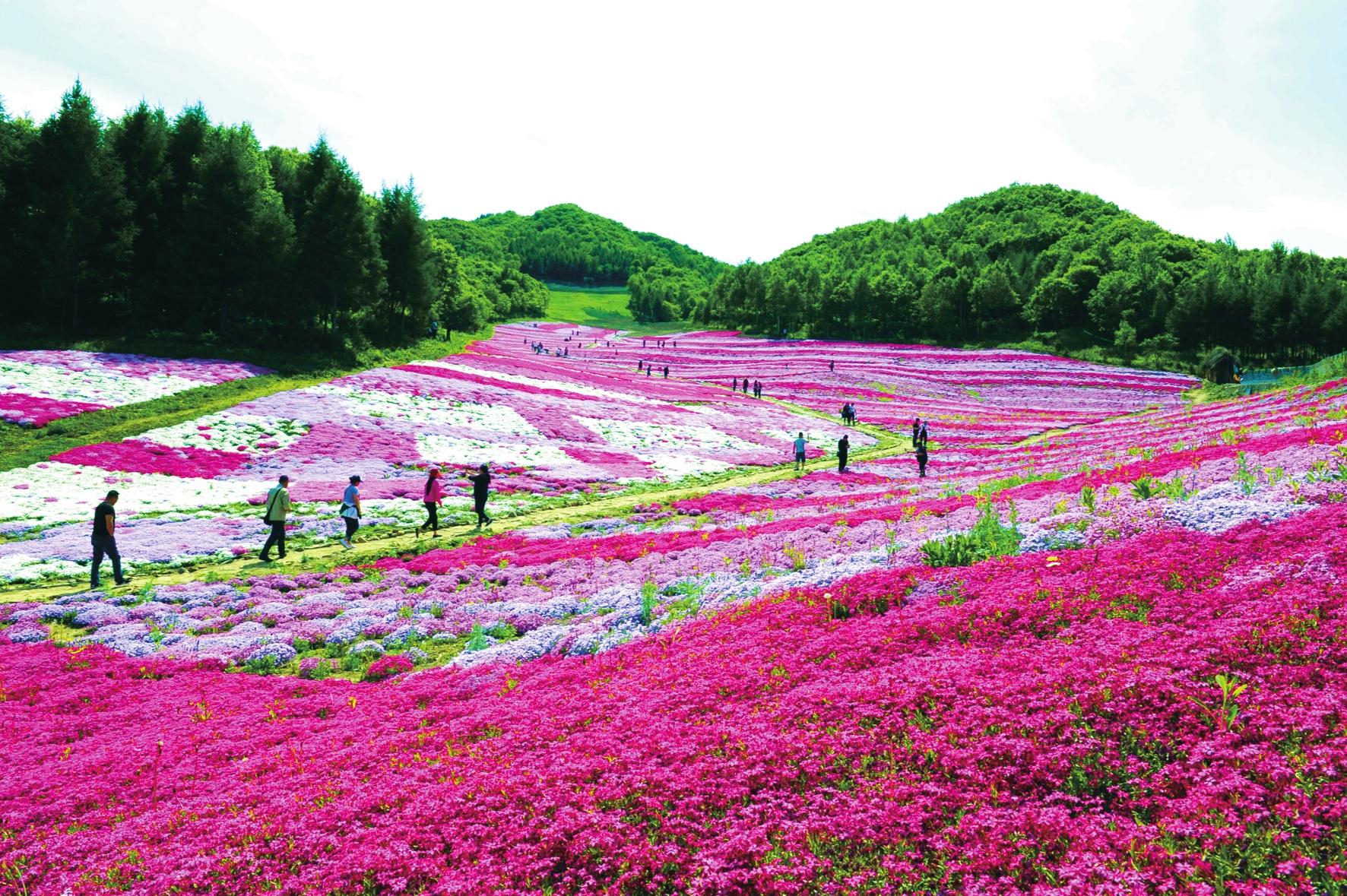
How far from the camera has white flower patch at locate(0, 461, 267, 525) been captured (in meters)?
22.2

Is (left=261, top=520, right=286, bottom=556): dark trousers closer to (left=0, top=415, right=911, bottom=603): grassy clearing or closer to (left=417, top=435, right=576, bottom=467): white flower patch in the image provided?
(left=0, top=415, right=911, bottom=603): grassy clearing

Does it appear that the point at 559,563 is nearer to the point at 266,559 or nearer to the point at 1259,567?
the point at 266,559

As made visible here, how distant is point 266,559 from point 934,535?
19054mm

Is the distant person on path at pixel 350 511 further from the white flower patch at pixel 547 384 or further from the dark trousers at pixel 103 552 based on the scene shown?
the white flower patch at pixel 547 384

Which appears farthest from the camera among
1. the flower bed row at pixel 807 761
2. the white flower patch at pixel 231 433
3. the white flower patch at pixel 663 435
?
the white flower patch at pixel 663 435

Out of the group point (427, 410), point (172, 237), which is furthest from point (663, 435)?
point (172, 237)

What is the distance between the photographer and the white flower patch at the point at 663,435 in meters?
41.0

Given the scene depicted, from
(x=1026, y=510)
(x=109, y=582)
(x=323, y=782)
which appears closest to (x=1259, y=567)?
(x=1026, y=510)

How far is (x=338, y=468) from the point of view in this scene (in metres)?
30.2

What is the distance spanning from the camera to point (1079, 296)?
4560 inches

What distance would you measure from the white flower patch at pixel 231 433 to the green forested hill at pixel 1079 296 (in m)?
108

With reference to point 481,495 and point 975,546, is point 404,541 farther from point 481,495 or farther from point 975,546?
point 975,546

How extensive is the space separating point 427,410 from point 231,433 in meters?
11.7

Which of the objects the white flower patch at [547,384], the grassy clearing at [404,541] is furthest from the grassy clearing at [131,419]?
the grassy clearing at [404,541]
